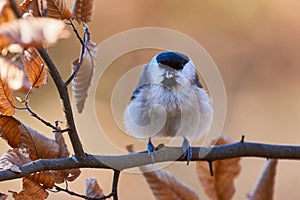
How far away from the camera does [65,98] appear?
0.68 metres

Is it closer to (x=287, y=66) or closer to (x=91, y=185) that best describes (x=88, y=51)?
(x=91, y=185)

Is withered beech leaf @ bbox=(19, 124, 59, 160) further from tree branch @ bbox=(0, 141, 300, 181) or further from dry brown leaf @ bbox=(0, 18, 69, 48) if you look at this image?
dry brown leaf @ bbox=(0, 18, 69, 48)

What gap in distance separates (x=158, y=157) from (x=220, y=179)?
0.70 ft

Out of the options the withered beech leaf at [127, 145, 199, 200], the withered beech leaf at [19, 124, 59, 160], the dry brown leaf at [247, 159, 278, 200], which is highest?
the dry brown leaf at [247, 159, 278, 200]

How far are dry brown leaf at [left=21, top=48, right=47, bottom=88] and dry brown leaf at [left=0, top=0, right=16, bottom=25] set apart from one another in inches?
8.4

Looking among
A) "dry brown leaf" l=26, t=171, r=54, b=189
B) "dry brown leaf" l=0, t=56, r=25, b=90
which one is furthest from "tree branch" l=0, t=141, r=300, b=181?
"dry brown leaf" l=0, t=56, r=25, b=90

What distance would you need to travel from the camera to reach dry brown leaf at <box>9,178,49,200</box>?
685mm

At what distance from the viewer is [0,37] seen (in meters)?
0.41

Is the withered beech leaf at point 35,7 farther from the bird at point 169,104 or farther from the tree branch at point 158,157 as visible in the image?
the bird at point 169,104

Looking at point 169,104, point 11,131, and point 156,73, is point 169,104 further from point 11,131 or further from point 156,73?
point 11,131

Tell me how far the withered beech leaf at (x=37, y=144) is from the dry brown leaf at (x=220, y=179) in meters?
0.18

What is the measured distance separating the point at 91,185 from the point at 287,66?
2027 mm

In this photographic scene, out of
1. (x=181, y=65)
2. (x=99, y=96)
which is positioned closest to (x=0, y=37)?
(x=181, y=65)

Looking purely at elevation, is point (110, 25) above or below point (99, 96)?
above
